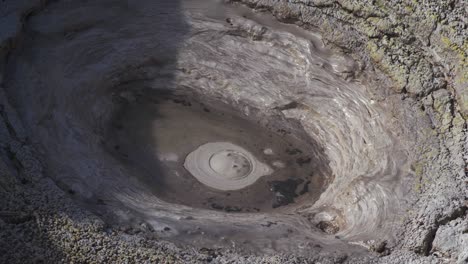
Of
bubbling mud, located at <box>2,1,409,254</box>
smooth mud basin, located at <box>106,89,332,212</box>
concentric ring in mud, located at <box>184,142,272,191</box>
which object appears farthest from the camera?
concentric ring in mud, located at <box>184,142,272,191</box>

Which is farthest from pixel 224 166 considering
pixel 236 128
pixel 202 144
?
pixel 236 128

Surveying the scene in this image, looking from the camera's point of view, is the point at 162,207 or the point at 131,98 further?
the point at 131,98

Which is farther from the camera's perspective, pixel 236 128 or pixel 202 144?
pixel 236 128

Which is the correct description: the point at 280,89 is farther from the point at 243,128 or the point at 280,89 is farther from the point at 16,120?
the point at 16,120

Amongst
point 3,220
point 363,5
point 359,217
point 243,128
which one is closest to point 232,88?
point 243,128

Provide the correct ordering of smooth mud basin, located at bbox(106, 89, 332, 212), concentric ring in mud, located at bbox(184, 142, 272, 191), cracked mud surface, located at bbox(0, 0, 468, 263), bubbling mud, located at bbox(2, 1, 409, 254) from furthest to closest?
concentric ring in mud, located at bbox(184, 142, 272, 191)
smooth mud basin, located at bbox(106, 89, 332, 212)
bubbling mud, located at bbox(2, 1, 409, 254)
cracked mud surface, located at bbox(0, 0, 468, 263)

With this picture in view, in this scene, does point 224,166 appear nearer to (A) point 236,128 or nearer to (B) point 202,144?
(B) point 202,144
